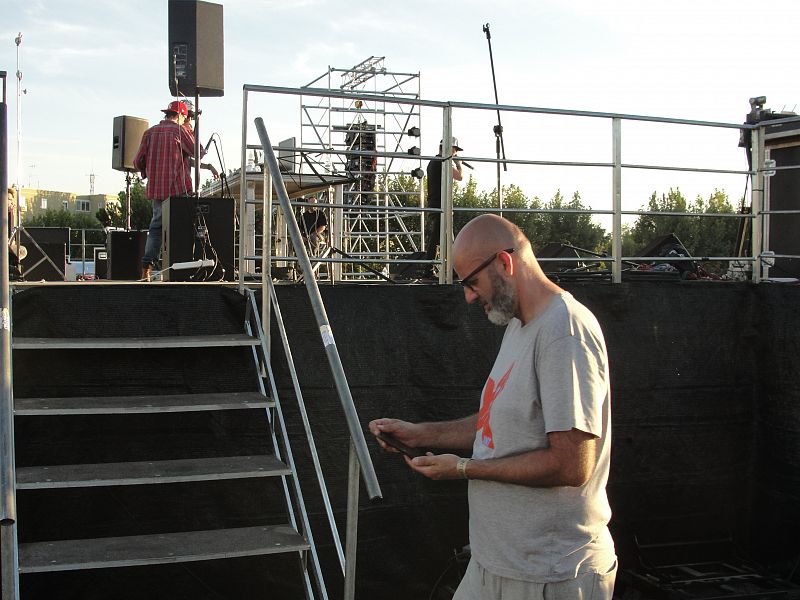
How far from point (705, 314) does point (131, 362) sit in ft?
12.5

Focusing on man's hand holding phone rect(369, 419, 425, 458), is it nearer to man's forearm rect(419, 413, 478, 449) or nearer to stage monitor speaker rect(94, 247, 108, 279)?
man's forearm rect(419, 413, 478, 449)

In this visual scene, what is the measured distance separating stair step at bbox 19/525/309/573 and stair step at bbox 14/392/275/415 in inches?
22.2

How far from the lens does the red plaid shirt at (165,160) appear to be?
740 cm

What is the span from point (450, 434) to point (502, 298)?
57cm

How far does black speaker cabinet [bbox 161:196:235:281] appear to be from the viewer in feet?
21.5

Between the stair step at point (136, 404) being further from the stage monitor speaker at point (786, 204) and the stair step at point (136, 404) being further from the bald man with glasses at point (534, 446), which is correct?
the stage monitor speaker at point (786, 204)

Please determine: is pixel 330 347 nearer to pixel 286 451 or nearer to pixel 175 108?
pixel 286 451

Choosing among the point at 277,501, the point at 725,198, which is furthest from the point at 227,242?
the point at 725,198

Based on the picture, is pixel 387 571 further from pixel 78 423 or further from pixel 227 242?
pixel 227 242

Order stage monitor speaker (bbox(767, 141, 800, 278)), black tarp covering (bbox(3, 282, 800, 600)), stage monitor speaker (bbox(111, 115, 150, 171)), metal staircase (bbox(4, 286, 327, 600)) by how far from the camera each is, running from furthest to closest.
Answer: stage monitor speaker (bbox(111, 115, 150, 171)) < stage monitor speaker (bbox(767, 141, 800, 278)) < black tarp covering (bbox(3, 282, 800, 600)) < metal staircase (bbox(4, 286, 327, 600))

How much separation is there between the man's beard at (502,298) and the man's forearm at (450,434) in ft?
1.48

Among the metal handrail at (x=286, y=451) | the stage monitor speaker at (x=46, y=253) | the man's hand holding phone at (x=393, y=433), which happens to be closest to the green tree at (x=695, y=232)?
the stage monitor speaker at (x=46, y=253)

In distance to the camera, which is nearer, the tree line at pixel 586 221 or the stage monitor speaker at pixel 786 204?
the stage monitor speaker at pixel 786 204

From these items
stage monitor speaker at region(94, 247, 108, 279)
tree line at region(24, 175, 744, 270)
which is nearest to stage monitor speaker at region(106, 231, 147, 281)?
stage monitor speaker at region(94, 247, 108, 279)
